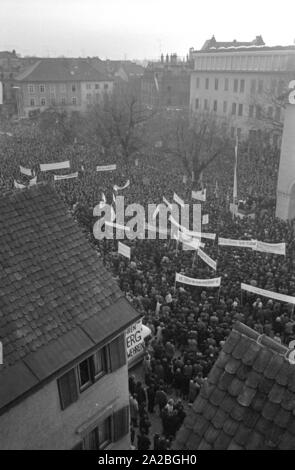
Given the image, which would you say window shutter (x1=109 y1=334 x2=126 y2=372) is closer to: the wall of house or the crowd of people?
the wall of house

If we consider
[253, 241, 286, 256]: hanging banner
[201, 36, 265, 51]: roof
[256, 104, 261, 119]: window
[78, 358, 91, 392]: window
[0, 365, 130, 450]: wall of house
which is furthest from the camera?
[201, 36, 265, 51]: roof

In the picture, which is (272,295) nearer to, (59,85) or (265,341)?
(265,341)

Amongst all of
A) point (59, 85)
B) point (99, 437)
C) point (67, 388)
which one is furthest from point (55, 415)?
point (59, 85)

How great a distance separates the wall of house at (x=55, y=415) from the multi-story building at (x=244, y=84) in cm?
3754

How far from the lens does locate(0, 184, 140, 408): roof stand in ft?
23.8

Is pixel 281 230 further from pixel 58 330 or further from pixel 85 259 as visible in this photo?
pixel 58 330

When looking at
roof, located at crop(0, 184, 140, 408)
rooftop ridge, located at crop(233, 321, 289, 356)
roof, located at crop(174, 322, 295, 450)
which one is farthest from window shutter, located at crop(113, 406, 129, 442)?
rooftop ridge, located at crop(233, 321, 289, 356)

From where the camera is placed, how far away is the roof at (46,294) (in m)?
7.27

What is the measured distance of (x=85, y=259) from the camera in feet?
29.9

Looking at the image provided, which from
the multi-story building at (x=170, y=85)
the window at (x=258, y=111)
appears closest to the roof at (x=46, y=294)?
the window at (x=258, y=111)

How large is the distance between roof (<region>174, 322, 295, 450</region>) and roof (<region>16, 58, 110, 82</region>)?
74.4m

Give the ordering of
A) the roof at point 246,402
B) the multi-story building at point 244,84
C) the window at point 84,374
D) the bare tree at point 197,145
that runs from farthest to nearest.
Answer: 1. the multi-story building at point 244,84
2. the bare tree at point 197,145
3. the window at point 84,374
4. the roof at point 246,402

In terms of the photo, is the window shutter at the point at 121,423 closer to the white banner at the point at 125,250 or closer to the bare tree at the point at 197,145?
the white banner at the point at 125,250

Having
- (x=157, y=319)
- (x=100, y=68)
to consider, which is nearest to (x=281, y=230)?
(x=157, y=319)
